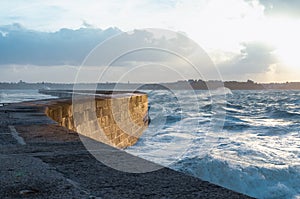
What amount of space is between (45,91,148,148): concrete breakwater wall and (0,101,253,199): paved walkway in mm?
5047

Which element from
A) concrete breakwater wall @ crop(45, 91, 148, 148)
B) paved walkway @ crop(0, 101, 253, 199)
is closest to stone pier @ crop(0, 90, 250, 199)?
paved walkway @ crop(0, 101, 253, 199)

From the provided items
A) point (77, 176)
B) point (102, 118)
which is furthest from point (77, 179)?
point (102, 118)

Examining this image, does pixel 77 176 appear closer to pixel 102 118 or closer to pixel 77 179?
pixel 77 179

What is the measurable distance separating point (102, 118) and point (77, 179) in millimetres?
9130

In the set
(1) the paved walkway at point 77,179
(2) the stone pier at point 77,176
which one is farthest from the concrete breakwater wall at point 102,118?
(1) the paved walkway at point 77,179

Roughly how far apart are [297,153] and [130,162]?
9260 mm

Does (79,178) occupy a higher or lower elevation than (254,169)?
higher

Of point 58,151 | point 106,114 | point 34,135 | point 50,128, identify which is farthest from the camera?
point 106,114

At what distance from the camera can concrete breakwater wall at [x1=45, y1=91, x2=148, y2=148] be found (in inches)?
374

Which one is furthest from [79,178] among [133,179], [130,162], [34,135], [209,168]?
[209,168]

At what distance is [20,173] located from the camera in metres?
2.88

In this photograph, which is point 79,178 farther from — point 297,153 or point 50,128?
point 297,153

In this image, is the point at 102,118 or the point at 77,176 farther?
the point at 102,118

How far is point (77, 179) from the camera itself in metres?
2.74
